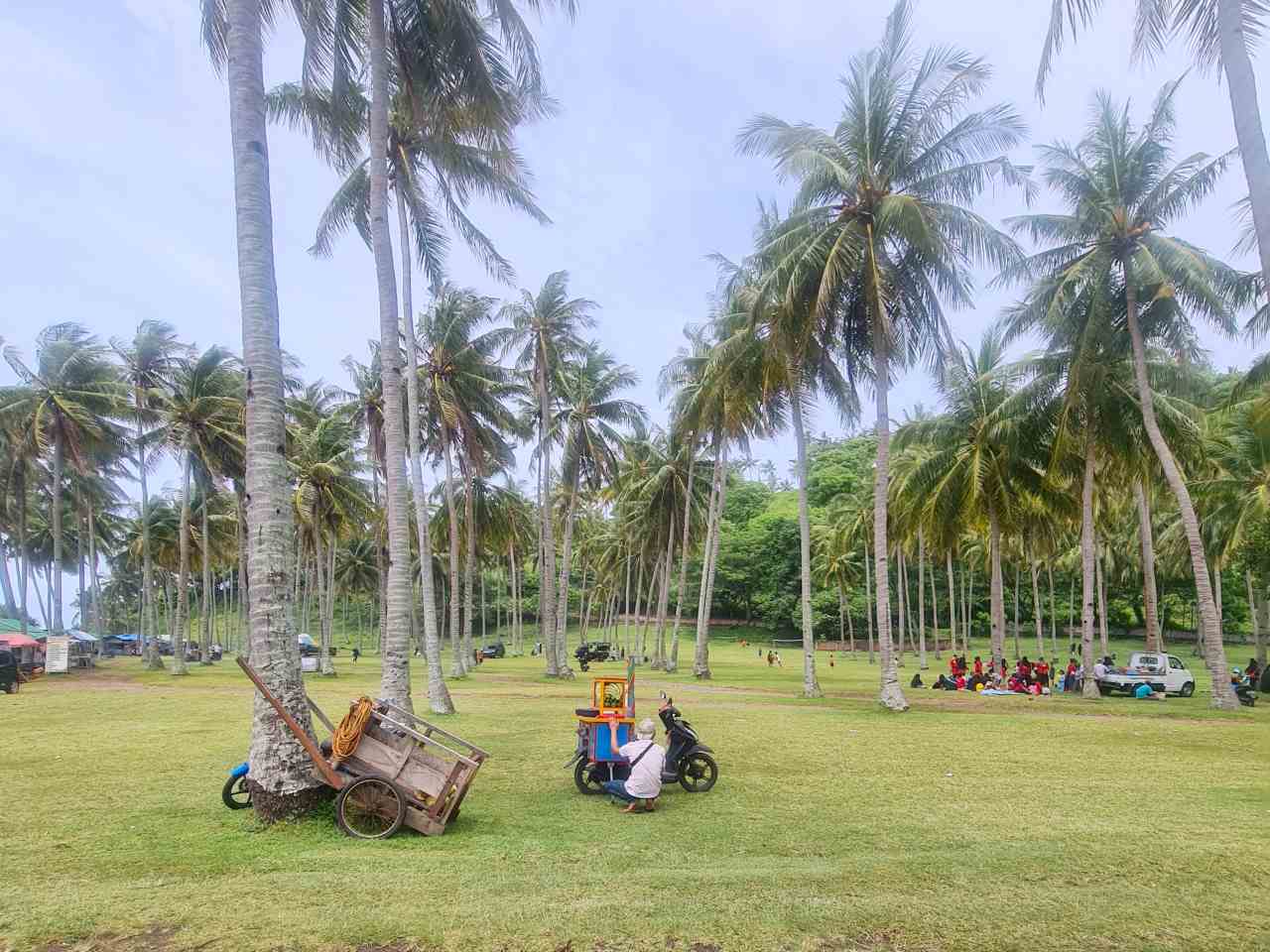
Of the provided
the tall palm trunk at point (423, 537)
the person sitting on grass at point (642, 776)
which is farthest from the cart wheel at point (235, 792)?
the tall palm trunk at point (423, 537)

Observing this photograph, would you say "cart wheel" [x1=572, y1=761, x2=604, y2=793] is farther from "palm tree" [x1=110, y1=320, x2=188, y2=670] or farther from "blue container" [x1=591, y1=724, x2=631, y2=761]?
"palm tree" [x1=110, y1=320, x2=188, y2=670]

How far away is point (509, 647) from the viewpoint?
72.9 m

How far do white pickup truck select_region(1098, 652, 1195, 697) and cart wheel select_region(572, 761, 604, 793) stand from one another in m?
22.4

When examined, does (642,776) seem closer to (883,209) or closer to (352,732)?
(352,732)

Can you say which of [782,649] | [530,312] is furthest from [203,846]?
[782,649]

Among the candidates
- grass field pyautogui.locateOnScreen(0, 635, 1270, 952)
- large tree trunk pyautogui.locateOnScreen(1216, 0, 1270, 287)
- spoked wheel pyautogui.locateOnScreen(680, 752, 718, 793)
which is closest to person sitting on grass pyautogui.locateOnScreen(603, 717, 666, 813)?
grass field pyautogui.locateOnScreen(0, 635, 1270, 952)

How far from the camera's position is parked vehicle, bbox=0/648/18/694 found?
74.8 feet

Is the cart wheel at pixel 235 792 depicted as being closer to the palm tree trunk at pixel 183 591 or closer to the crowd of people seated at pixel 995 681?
the crowd of people seated at pixel 995 681

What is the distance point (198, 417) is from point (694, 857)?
3093cm

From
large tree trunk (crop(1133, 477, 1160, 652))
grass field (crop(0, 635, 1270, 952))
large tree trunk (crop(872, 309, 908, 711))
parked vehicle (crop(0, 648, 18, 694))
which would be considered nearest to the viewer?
grass field (crop(0, 635, 1270, 952))

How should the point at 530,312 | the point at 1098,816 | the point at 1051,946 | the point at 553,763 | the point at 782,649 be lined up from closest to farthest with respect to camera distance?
the point at 1051,946, the point at 1098,816, the point at 553,763, the point at 530,312, the point at 782,649

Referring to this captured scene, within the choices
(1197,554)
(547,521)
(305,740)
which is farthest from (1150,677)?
(305,740)

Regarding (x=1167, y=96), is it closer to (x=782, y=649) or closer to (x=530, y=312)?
(x=530, y=312)

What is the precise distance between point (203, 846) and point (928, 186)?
746 inches
